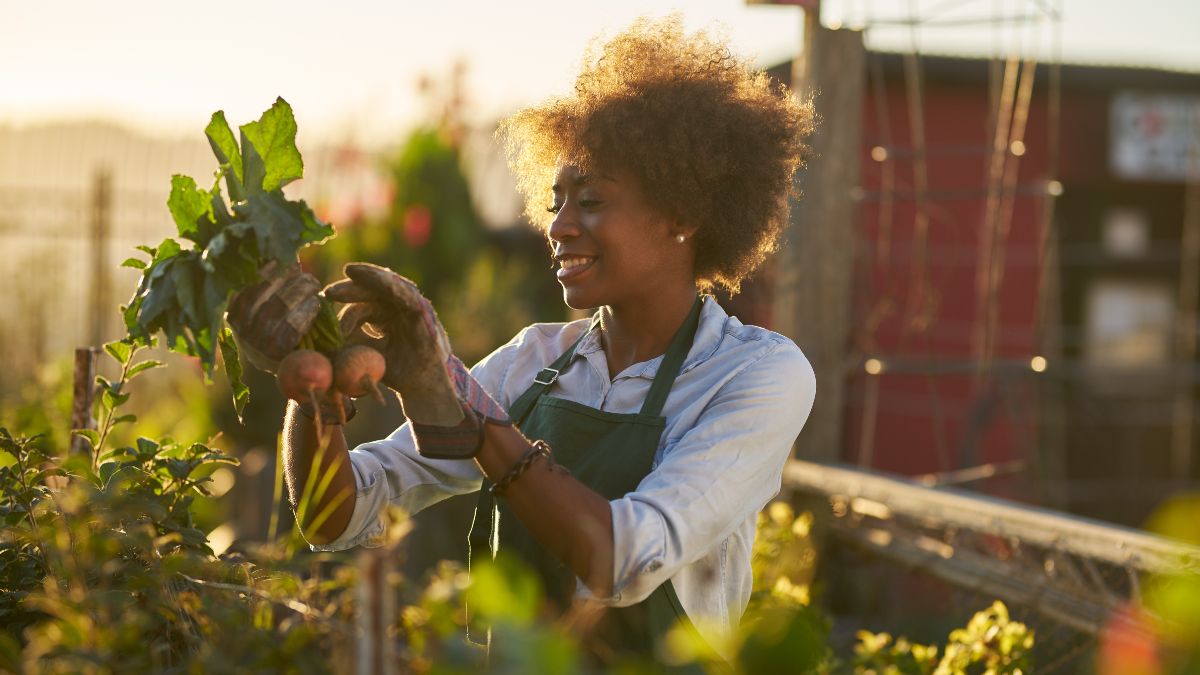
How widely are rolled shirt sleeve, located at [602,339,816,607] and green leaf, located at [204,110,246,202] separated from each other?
28.7 inches

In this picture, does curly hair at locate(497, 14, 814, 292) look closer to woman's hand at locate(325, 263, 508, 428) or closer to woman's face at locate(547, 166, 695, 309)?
woman's face at locate(547, 166, 695, 309)

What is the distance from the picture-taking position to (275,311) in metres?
1.98

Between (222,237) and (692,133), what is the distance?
3.62ft

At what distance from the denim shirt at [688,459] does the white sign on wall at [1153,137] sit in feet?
25.9

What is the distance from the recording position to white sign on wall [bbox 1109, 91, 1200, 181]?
31.6ft

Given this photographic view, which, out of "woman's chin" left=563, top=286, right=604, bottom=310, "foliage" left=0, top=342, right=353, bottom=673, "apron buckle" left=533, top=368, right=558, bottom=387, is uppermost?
"woman's chin" left=563, top=286, right=604, bottom=310

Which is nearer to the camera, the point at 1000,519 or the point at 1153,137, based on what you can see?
the point at 1000,519

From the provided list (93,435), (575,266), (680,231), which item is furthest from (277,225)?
(680,231)

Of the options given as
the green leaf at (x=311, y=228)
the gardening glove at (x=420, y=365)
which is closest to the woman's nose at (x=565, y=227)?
the gardening glove at (x=420, y=365)

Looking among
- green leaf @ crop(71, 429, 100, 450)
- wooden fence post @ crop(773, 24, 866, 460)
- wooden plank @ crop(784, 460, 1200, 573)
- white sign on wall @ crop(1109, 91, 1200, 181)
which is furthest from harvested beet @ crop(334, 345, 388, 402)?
white sign on wall @ crop(1109, 91, 1200, 181)

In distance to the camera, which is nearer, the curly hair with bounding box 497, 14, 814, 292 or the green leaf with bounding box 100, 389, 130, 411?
the green leaf with bounding box 100, 389, 130, 411

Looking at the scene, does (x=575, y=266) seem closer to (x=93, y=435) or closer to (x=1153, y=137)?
(x=93, y=435)

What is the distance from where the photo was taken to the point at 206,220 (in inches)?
79.3

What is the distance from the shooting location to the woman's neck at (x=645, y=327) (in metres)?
2.69
